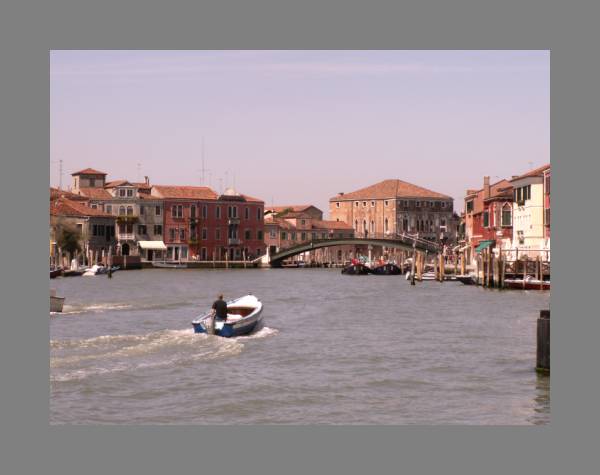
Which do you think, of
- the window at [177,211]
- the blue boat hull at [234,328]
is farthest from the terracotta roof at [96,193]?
the blue boat hull at [234,328]

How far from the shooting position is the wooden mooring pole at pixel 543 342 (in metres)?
10.6

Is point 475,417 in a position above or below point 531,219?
below

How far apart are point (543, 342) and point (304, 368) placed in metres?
3.11

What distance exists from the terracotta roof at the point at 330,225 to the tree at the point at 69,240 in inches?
915

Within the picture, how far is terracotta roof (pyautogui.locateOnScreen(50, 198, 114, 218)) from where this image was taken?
45.4 metres

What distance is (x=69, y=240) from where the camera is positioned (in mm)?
48000

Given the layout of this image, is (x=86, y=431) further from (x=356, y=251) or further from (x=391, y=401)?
(x=356, y=251)

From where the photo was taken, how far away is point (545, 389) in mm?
10664

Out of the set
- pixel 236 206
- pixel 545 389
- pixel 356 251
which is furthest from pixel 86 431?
pixel 356 251

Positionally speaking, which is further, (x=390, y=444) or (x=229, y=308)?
(x=229, y=308)

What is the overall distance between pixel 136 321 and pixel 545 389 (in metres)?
10.4

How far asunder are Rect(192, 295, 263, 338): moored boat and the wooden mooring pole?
573cm

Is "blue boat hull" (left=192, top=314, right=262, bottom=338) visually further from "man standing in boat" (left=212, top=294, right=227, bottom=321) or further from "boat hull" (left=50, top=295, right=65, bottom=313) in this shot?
"boat hull" (left=50, top=295, right=65, bottom=313)

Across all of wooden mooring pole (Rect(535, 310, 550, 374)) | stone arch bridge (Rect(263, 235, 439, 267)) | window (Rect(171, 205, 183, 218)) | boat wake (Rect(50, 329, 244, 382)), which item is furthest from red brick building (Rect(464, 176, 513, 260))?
wooden mooring pole (Rect(535, 310, 550, 374))
